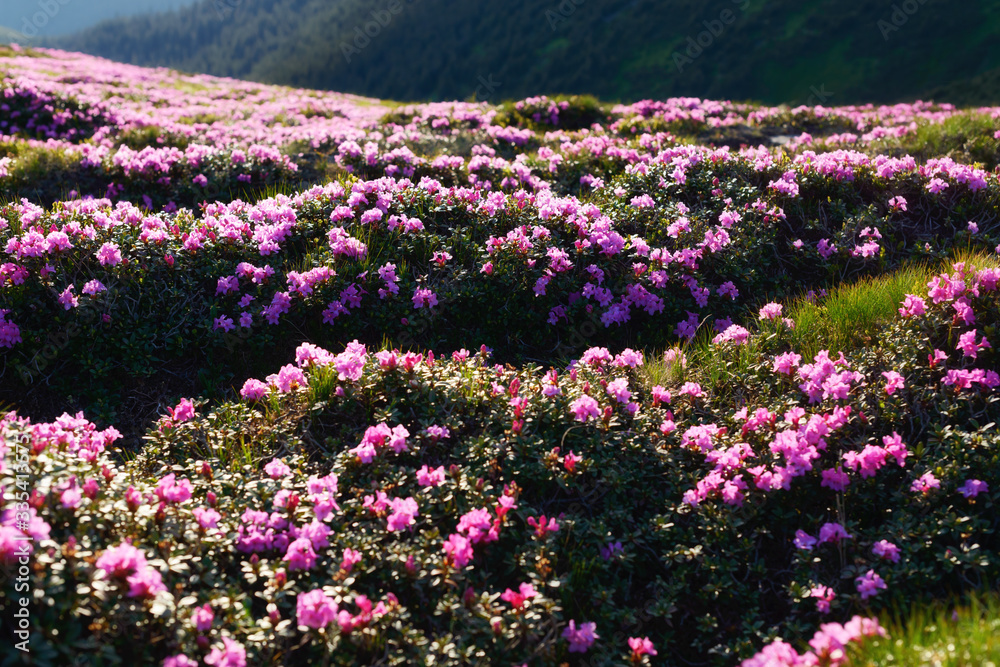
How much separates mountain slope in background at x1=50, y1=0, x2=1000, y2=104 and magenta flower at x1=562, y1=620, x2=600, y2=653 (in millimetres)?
20257

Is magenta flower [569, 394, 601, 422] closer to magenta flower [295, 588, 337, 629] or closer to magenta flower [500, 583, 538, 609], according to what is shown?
magenta flower [500, 583, 538, 609]

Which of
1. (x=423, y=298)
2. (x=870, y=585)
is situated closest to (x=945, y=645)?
(x=870, y=585)

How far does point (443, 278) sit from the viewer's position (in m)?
6.21

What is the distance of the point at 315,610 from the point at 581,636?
140cm

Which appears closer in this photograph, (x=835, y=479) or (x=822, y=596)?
(x=822, y=596)

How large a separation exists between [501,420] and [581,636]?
1.63m

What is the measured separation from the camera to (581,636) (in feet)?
10.3

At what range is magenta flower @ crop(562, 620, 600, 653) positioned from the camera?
312cm

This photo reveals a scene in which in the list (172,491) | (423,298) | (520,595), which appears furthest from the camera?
(423,298)

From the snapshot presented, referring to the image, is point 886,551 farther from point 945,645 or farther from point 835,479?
point 945,645

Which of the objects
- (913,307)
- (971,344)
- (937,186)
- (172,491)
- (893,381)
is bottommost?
(172,491)

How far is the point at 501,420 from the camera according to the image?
437cm

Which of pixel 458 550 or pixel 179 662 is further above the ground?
pixel 458 550

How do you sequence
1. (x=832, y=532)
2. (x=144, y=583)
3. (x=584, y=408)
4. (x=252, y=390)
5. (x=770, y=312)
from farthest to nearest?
(x=770, y=312), (x=252, y=390), (x=584, y=408), (x=832, y=532), (x=144, y=583)
